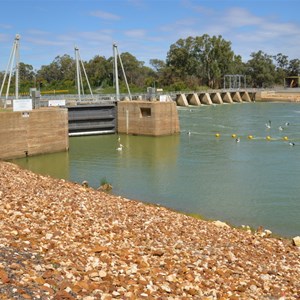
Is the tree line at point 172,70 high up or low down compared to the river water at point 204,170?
up

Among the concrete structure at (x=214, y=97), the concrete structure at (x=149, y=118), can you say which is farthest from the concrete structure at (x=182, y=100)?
the concrete structure at (x=149, y=118)

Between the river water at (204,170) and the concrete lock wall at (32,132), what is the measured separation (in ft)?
2.21

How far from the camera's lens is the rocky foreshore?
731 cm

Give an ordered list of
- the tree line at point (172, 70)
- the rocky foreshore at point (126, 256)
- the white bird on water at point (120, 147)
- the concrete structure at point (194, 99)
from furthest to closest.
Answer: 1. the tree line at point (172, 70)
2. the concrete structure at point (194, 99)
3. the white bird on water at point (120, 147)
4. the rocky foreshore at point (126, 256)

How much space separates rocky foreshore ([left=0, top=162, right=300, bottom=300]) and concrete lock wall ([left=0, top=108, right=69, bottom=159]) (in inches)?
652

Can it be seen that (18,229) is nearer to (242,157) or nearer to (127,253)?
(127,253)

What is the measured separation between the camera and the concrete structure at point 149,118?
41250mm

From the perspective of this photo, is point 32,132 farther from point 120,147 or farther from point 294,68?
point 294,68

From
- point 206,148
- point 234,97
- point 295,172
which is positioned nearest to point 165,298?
point 295,172

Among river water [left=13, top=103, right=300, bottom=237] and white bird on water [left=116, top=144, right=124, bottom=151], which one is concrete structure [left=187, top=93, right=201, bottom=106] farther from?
white bird on water [left=116, top=144, right=124, bottom=151]

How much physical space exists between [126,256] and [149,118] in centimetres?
3296

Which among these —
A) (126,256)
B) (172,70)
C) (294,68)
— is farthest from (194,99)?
(126,256)

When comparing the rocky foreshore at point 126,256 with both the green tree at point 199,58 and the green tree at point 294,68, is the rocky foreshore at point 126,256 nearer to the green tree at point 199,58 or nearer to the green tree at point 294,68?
the green tree at point 199,58

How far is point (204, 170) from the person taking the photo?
26141mm
